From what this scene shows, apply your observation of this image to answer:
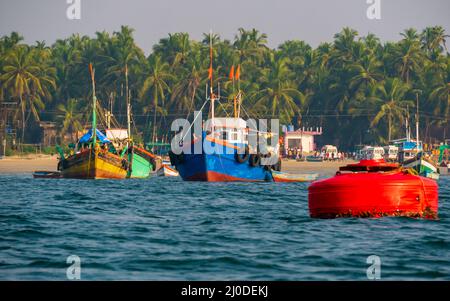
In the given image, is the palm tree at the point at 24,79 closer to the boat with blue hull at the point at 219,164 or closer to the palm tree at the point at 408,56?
the palm tree at the point at 408,56

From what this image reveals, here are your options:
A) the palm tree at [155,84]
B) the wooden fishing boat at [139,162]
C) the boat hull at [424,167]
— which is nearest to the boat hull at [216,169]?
the wooden fishing boat at [139,162]

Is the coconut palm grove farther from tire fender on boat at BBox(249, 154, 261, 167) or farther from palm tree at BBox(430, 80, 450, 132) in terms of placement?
tire fender on boat at BBox(249, 154, 261, 167)

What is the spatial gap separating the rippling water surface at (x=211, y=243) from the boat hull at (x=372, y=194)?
33cm

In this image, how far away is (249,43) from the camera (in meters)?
124

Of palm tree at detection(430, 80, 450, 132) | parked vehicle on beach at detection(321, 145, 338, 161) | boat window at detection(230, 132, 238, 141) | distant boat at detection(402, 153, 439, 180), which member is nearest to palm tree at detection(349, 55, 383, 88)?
palm tree at detection(430, 80, 450, 132)

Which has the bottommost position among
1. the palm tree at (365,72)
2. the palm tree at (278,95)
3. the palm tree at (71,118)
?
the palm tree at (71,118)

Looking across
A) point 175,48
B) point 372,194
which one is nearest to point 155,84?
point 175,48

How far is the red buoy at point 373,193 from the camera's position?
24969 mm

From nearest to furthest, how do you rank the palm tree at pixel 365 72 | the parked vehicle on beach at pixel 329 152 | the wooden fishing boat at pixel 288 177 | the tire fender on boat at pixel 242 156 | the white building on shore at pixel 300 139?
the tire fender on boat at pixel 242 156
the wooden fishing boat at pixel 288 177
the parked vehicle on beach at pixel 329 152
the palm tree at pixel 365 72
the white building on shore at pixel 300 139

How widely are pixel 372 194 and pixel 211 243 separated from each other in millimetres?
5264

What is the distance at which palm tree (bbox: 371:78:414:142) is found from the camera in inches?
4306

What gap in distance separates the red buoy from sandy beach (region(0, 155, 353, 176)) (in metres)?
52.8

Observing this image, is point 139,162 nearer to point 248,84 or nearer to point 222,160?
point 222,160

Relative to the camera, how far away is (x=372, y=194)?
25.1 meters
